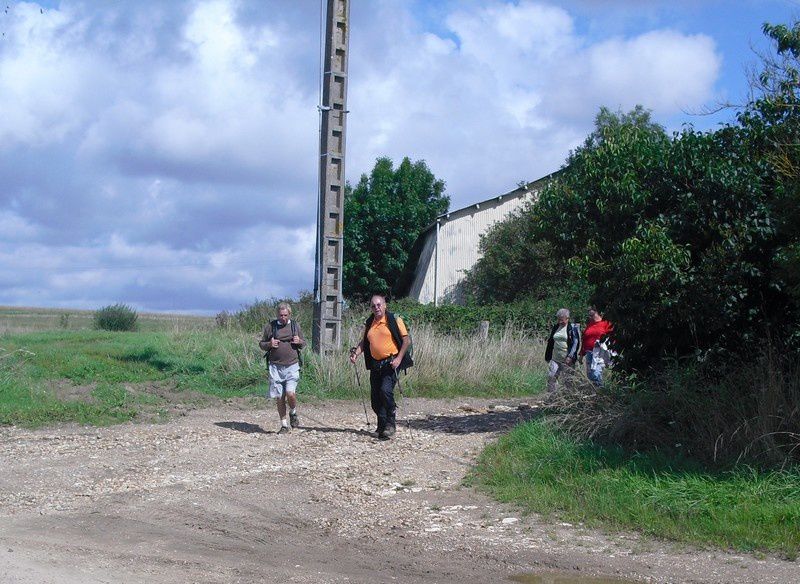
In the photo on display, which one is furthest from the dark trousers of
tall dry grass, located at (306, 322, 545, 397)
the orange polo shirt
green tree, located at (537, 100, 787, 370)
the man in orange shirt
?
tall dry grass, located at (306, 322, 545, 397)

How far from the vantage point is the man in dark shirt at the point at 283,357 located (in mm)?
12148

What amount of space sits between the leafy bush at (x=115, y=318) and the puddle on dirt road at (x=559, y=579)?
31.7m

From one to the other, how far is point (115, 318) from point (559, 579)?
32.2 m

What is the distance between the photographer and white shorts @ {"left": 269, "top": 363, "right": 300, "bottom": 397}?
1214 cm

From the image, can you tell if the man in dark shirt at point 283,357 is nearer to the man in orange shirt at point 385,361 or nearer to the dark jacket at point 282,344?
the dark jacket at point 282,344

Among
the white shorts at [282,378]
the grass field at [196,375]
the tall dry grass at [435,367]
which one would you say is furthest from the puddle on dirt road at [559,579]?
the tall dry grass at [435,367]

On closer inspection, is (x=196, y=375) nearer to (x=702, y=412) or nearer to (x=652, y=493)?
(x=702, y=412)

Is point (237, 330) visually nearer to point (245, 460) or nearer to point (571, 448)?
point (245, 460)

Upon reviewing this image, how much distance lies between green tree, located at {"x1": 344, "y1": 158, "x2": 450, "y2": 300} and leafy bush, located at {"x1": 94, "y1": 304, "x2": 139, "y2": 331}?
461 inches

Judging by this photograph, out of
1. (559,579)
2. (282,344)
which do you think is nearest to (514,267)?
(282,344)

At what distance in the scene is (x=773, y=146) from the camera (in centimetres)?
1009

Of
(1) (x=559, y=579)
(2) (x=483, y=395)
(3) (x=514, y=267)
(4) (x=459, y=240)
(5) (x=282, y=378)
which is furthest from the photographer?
(4) (x=459, y=240)

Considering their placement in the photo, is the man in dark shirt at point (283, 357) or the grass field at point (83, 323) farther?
the grass field at point (83, 323)

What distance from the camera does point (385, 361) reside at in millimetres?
11562
